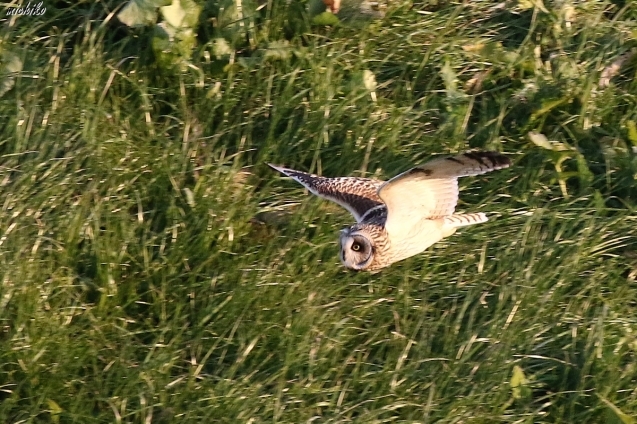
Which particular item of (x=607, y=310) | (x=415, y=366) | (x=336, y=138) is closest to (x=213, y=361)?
(x=415, y=366)

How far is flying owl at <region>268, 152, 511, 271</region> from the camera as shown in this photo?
367 cm

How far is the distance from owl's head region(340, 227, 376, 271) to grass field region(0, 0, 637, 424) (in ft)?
0.76

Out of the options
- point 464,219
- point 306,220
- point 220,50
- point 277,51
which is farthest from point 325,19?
point 464,219

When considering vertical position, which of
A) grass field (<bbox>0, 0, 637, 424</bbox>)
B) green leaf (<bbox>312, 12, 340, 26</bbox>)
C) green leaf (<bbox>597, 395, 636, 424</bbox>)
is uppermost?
green leaf (<bbox>312, 12, 340, 26</bbox>)

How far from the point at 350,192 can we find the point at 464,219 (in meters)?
0.39

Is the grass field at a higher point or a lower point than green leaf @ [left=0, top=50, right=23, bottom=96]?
lower

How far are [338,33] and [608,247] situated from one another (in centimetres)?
134

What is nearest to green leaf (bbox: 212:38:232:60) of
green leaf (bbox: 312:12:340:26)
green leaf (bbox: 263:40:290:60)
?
green leaf (bbox: 263:40:290:60)

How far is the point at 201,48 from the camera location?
179 inches

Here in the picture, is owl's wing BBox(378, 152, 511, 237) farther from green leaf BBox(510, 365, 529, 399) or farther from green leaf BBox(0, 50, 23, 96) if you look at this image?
green leaf BBox(0, 50, 23, 96)

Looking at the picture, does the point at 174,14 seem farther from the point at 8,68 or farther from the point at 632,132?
the point at 632,132

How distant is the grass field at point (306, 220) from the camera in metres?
3.73

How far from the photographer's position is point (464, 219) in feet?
12.9

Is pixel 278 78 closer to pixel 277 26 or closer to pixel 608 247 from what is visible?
pixel 277 26
